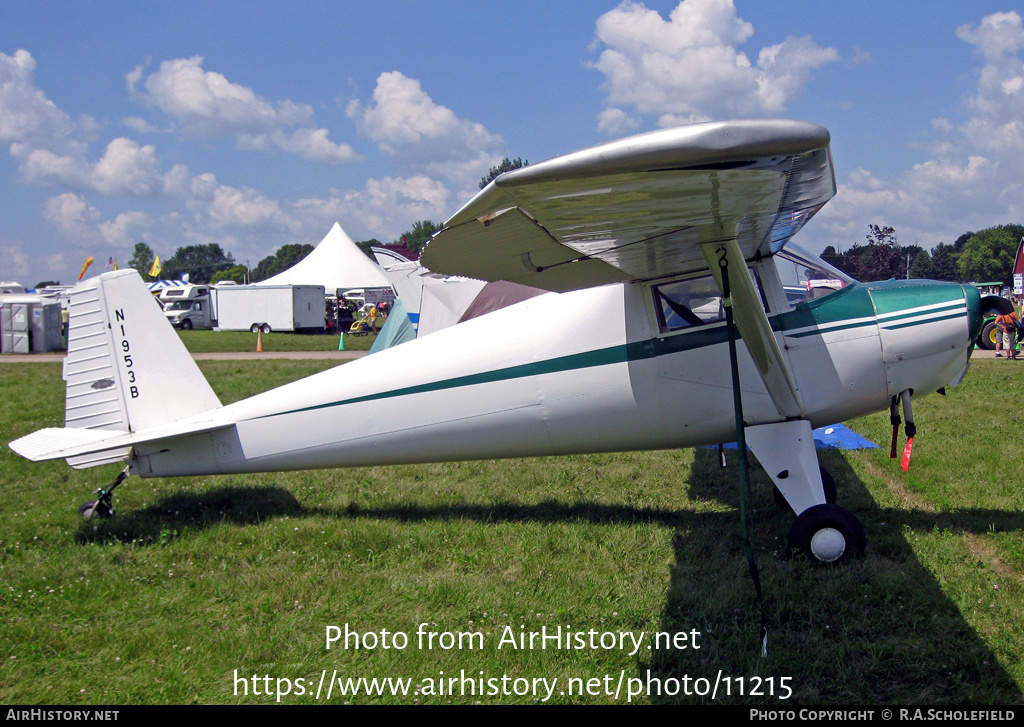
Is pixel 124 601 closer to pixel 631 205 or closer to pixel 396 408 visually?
pixel 396 408

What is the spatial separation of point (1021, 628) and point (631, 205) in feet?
10.1

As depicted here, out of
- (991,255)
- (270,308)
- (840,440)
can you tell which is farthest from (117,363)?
(991,255)

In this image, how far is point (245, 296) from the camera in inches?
1353

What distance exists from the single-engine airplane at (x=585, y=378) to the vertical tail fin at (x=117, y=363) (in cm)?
1

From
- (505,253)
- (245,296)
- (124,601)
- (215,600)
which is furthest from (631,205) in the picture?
(245,296)

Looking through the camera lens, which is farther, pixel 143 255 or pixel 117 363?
pixel 143 255

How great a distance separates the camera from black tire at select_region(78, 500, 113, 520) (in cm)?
564

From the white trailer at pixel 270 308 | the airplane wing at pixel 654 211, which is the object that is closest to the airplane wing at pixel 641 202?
the airplane wing at pixel 654 211

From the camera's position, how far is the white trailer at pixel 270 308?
1314 inches

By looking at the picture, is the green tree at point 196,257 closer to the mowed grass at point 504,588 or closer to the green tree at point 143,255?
the green tree at point 143,255

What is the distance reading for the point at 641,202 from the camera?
271cm

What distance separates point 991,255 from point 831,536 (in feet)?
321

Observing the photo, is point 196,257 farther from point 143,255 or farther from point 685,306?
point 685,306

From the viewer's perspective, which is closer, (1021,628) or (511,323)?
(1021,628)
